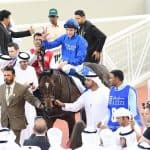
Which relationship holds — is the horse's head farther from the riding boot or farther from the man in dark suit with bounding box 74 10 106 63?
the man in dark suit with bounding box 74 10 106 63

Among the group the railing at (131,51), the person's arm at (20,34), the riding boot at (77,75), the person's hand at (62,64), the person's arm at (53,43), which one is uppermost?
the person's arm at (53,43)

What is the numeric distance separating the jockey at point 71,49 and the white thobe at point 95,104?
3.15 feet

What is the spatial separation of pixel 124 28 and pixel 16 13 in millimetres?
2530

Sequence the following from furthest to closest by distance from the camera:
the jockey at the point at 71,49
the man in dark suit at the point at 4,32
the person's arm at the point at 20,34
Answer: the person's arm at the point at 20,34, the man in dark suit at the point at 4,32, the jockey at the point at 71,49

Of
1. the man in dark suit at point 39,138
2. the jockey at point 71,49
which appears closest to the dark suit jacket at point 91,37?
the jockey at point 71,49

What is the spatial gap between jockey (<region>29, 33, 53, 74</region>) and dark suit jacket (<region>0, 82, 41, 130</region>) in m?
A: 1.34

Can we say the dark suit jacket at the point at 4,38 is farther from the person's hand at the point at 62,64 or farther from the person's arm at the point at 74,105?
the person's arm at the point at 74,105

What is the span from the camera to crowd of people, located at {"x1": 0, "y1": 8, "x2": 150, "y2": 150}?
261 inches

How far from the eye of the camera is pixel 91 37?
11531 millimetres

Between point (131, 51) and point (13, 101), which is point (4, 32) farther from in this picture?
point (131, 51)

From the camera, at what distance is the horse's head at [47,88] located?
9.02 meters

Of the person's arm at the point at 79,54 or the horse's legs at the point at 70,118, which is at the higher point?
the person's arm at the point at 79,54

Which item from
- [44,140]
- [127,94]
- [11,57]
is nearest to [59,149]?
[44,140]

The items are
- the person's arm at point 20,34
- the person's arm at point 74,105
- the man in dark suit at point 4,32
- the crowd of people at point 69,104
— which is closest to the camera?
the crowd of people at point 69,104
